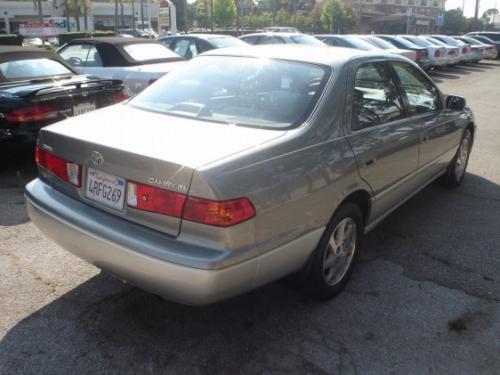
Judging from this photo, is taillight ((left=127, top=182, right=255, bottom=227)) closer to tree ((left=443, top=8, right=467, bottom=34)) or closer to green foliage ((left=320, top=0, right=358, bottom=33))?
green foliage ((left=320, top=0, right=358, bottom=33))

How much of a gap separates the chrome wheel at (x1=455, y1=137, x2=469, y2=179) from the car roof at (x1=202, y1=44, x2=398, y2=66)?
2.16 metres

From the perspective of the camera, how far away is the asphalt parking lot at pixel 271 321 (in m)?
2.59

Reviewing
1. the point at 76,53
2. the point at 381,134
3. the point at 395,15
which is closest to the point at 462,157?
the point at 381,134

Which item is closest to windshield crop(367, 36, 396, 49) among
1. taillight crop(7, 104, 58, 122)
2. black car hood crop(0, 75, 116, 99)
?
black car hood crop(0, 75, 116, 99)

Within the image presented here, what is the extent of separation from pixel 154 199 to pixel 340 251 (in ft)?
4.58

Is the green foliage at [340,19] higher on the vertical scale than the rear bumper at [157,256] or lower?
higher

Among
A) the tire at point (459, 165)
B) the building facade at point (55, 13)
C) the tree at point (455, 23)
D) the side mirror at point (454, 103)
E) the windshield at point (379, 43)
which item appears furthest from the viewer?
the tree at point (455, 23)

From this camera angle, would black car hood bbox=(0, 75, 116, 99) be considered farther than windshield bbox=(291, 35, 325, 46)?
No

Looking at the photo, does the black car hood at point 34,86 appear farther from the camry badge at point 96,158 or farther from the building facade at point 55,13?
the building facade at point 55,13

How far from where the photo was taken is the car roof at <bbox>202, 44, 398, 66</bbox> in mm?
3287

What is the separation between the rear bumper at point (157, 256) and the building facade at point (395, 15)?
79.7 m

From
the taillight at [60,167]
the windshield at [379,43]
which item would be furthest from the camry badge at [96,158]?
the windshield at [379,43]

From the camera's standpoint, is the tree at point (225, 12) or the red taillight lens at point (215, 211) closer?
the red taillight lens at point (215, 211)

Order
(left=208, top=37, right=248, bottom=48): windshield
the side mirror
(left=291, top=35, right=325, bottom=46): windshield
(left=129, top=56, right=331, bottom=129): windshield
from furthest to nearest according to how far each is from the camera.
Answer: (left=291, top=35, right=325, bottom=46): windshield < (left=208, top=37, right=248, bottom=48): windshield < the side mirror < (left=129, top=56, right=331, bottom=129): windshield
